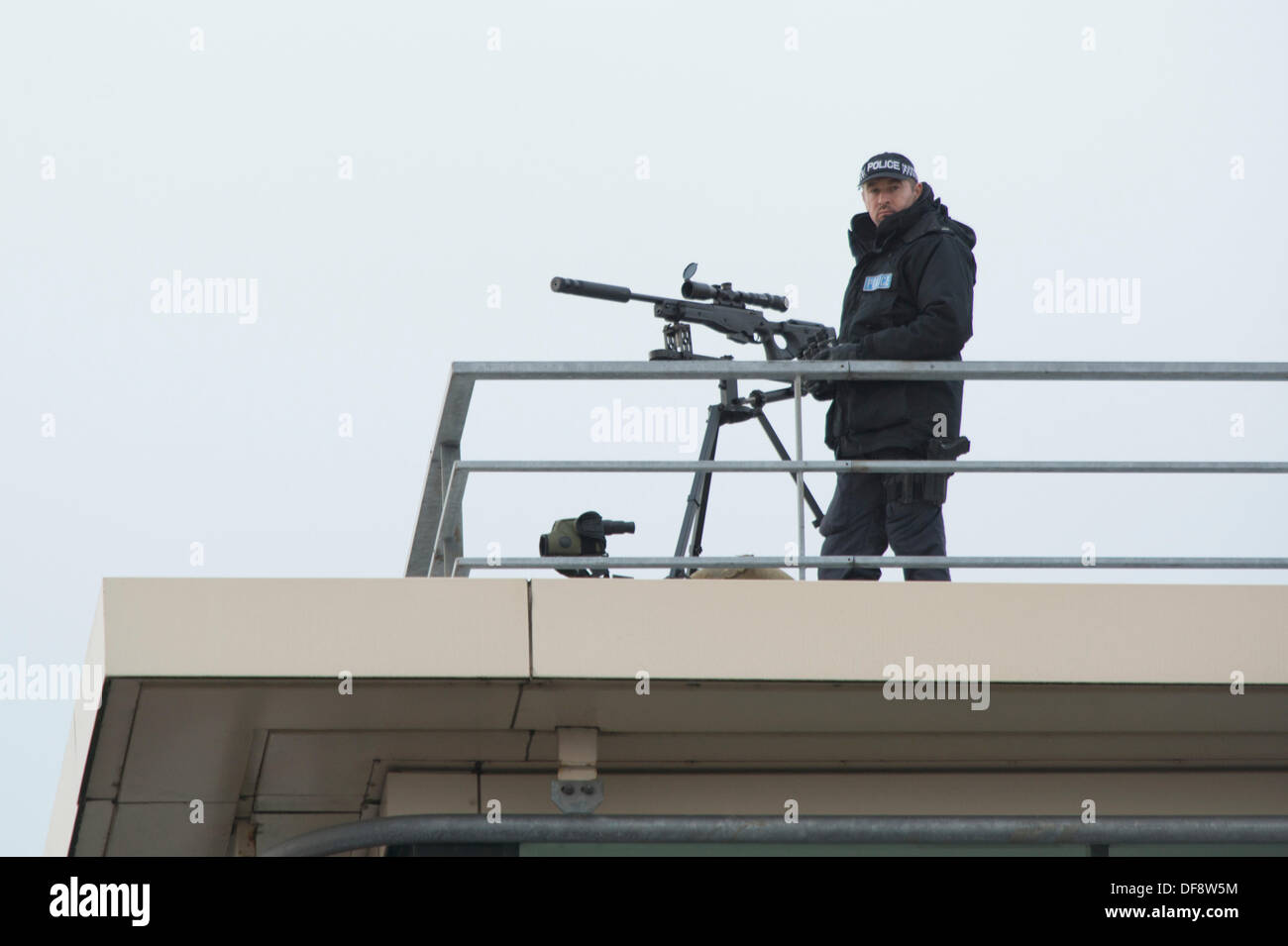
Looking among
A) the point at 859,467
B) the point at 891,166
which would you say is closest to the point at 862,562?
the point at 859,467

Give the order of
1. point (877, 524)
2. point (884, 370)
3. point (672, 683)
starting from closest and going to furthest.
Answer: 1. point (672, 683)
2. point (884, 370)
3. point (877, 524)

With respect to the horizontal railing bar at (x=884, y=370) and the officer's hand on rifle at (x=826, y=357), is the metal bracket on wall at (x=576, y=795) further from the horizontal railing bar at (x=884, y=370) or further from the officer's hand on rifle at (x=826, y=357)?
the officer's hand on rifle at (x=826, y=357)

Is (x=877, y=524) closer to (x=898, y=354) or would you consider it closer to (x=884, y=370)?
(x=898, y=354)

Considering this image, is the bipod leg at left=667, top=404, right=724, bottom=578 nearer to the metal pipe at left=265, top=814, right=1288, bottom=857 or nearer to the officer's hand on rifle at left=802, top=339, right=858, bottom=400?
the officer's hand on rifle at left=802, top=339, right=858, bottom=400

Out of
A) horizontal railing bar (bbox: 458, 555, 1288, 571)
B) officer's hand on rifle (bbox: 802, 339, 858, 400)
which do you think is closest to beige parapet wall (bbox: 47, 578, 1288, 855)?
horizontal railing bar (bbox: 458, 555, 1288, 571)

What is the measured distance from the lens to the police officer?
5672mm

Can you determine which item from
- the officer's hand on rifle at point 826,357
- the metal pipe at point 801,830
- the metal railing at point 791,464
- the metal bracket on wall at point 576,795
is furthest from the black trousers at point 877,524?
the metal bracket on wall at point 576,795

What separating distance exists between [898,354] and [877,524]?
0.57m

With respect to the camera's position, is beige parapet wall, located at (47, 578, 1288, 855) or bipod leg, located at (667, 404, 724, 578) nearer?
beige parapet wall, located at (47, 578, 1288, 855)

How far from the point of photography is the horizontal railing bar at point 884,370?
16.7 ft

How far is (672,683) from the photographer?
15.8ft
